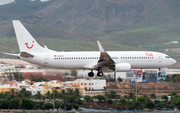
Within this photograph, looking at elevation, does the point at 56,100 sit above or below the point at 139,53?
below

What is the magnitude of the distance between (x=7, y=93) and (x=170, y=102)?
4292cm

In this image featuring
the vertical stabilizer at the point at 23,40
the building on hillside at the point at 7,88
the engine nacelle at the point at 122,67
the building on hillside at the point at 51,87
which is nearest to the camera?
the engine nacelle at the point at 122,67

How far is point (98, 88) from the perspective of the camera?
11069 centimetres

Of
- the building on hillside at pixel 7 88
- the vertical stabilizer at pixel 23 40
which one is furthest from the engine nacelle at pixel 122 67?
the building on hillside at pixel 7 88

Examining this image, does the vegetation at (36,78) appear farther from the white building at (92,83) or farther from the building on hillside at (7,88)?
the white building at (92,83)

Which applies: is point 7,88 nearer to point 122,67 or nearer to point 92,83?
point 92,83

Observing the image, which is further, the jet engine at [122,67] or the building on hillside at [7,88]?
the building on hillside at [7,88]

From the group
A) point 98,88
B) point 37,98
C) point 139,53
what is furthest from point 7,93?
point 139,53

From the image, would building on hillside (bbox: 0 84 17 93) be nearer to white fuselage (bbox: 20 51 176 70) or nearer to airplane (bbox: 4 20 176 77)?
airplane (bbox: 4 20 176 77)

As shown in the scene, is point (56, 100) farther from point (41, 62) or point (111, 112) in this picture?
point (41, 62)

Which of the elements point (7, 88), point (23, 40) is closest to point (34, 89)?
point (7, 88)

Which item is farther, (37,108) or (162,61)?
(37,108)

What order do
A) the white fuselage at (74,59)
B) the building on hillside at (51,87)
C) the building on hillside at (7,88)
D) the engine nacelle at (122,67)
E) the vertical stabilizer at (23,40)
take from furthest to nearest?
the building on hillside at (7,88), the building on hillside at (51,87), the vertical stabilizer at (23,40), the white fuselage at (74,59), the engine nacelle at (122,67)

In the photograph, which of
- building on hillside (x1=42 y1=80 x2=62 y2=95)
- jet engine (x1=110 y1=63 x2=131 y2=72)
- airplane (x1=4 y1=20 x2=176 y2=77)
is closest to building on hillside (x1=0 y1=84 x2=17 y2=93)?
building on hillside (x1=42 y1=80 x2=62 y2=95)
